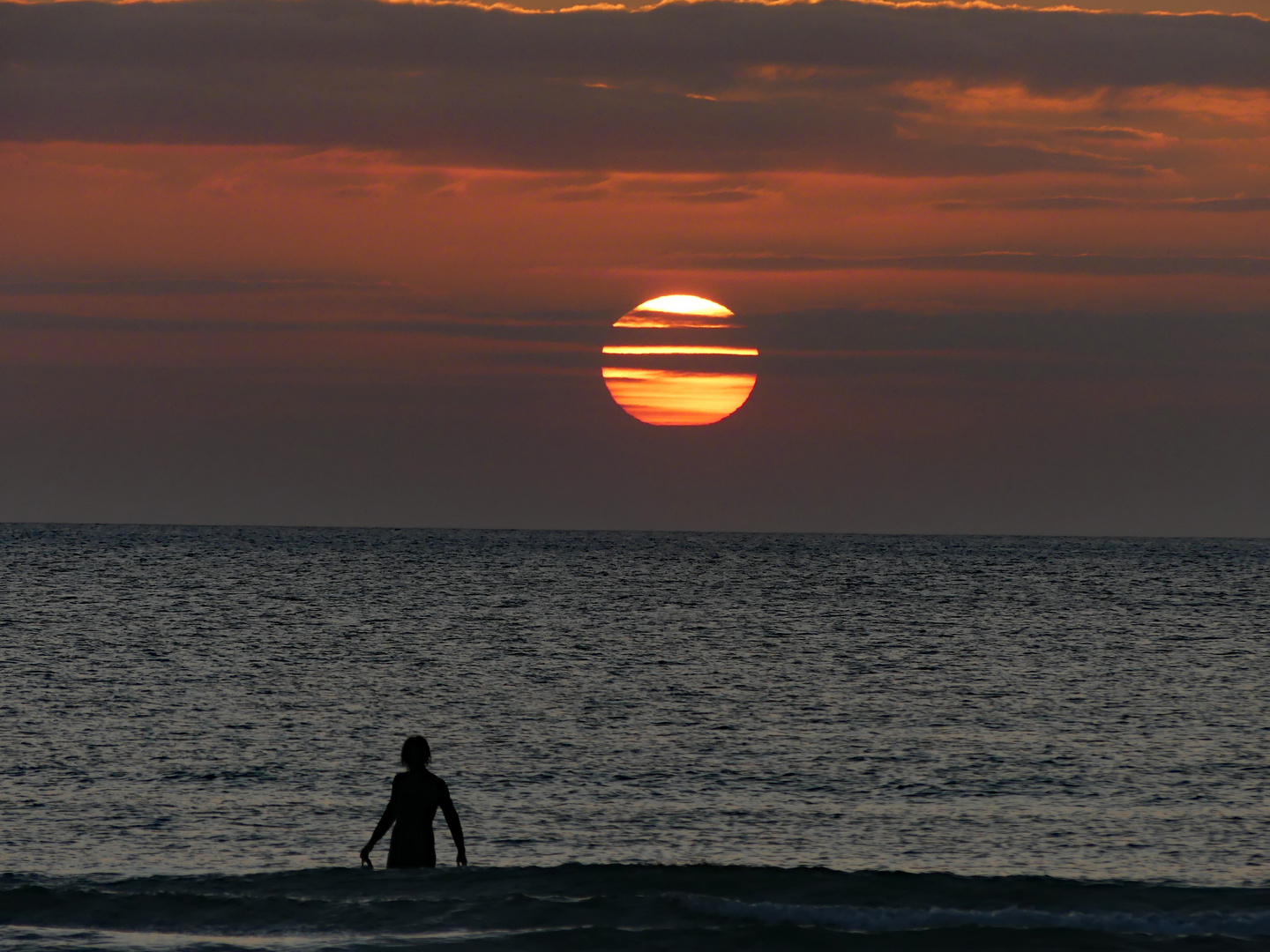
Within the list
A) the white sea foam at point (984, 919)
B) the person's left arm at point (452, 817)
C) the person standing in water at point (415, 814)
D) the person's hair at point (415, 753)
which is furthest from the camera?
the person's left arm at point (452, 817)

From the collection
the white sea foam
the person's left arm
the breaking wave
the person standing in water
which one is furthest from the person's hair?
the white sea foam

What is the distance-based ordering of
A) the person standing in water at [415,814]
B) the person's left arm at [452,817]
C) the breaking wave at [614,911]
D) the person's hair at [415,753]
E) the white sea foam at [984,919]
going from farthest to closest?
1. the person's left arm at [452,817]
2. the person standing in water at [415,814]
3. the person's hair at [415,753]
4. the white sea foam at [984,919]
5. the breaking wave at [614,911]

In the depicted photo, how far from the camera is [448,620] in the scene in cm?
7894

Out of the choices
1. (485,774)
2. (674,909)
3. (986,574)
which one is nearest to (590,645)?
(485,774)

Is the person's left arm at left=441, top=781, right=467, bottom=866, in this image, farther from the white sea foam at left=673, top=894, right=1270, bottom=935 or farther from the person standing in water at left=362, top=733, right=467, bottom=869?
the white sea foam at left=673, top=894, right=1270, bottom=935

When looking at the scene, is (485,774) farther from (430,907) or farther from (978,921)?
(978,921)

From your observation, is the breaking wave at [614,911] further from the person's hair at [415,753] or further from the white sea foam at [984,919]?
the person's hair at [415,753]

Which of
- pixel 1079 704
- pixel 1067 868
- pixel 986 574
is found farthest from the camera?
pixel 986 574

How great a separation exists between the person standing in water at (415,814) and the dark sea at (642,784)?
0.31 meters

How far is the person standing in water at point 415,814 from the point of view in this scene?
17109 millimetres

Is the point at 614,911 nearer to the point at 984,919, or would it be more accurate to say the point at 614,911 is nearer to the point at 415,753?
the point at 415,753

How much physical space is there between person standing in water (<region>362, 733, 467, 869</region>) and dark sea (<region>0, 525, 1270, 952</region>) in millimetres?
310

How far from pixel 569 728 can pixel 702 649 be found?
2548cm

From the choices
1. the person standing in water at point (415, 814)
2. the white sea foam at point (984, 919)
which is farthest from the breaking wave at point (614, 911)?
the person standing in water at point (415, 814)
